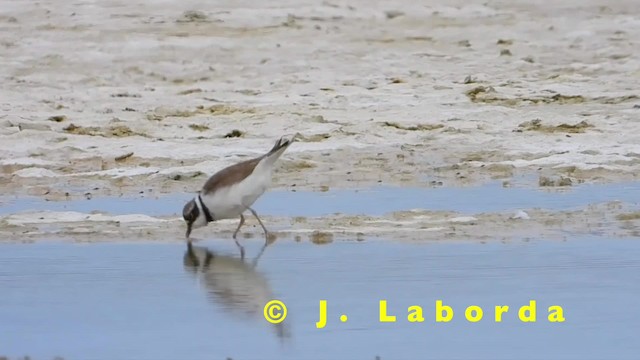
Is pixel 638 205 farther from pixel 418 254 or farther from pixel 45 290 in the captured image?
pixel 45 290

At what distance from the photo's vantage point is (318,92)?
15.4 m

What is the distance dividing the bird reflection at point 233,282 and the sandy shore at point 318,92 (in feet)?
9.47

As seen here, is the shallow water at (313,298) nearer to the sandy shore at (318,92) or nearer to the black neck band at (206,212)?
the black neck band at (206,212)

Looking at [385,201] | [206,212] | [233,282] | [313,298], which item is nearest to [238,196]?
[206,212]

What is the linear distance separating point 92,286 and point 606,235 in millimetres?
3178

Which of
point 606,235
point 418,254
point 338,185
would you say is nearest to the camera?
point 418,254

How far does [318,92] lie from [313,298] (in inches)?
305

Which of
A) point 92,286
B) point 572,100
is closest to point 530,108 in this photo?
point 572,100

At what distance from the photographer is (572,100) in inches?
590

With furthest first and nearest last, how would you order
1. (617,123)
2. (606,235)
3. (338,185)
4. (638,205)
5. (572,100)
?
1. (572,100)
2. (617,123)
3. (338,185)
4. (638,205)
5. (606,235)

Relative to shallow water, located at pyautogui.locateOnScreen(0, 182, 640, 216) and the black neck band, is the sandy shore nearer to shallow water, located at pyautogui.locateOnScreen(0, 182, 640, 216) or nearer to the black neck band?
shallow water, located at pyautogui.locateOnScreen(0, 182, 640, 216)

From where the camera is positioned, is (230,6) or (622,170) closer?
(622,170)

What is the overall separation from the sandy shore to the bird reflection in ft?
9.47

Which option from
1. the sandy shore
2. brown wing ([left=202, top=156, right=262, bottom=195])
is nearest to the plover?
brown wing ([left=202, top=156, right=262, bottom=195])
